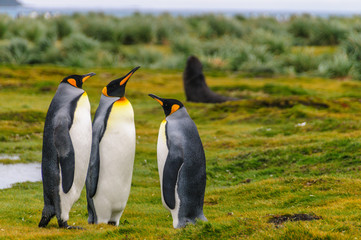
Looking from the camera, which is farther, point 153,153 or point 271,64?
point 271,64

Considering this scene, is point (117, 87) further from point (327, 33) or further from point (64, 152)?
point (327, 33)

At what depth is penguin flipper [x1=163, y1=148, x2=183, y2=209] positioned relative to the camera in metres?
7.74

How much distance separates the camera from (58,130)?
7785mm

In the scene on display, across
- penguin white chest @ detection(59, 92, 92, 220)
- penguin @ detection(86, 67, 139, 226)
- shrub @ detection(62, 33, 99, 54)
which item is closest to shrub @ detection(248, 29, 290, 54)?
shrub @ detection(62, 33, 99, 54)

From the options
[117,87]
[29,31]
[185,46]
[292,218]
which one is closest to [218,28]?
[185,46]

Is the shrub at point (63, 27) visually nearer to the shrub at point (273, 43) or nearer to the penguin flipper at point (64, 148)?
the shrub at point (273, 43)

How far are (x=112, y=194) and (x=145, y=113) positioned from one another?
1440 centimetres

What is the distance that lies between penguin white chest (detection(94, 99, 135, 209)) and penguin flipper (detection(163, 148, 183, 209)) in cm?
81

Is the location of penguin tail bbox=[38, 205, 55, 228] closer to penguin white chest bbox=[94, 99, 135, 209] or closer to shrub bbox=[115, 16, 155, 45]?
penguin white chest bbox=[94, 99, 135, 209]

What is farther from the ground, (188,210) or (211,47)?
(188,210)

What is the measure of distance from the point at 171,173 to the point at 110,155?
41.3 inches

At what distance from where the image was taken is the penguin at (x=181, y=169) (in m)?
7.77

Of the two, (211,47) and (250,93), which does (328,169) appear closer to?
(250,93)

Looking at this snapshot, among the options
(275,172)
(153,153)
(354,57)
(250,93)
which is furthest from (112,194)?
(354,57)
